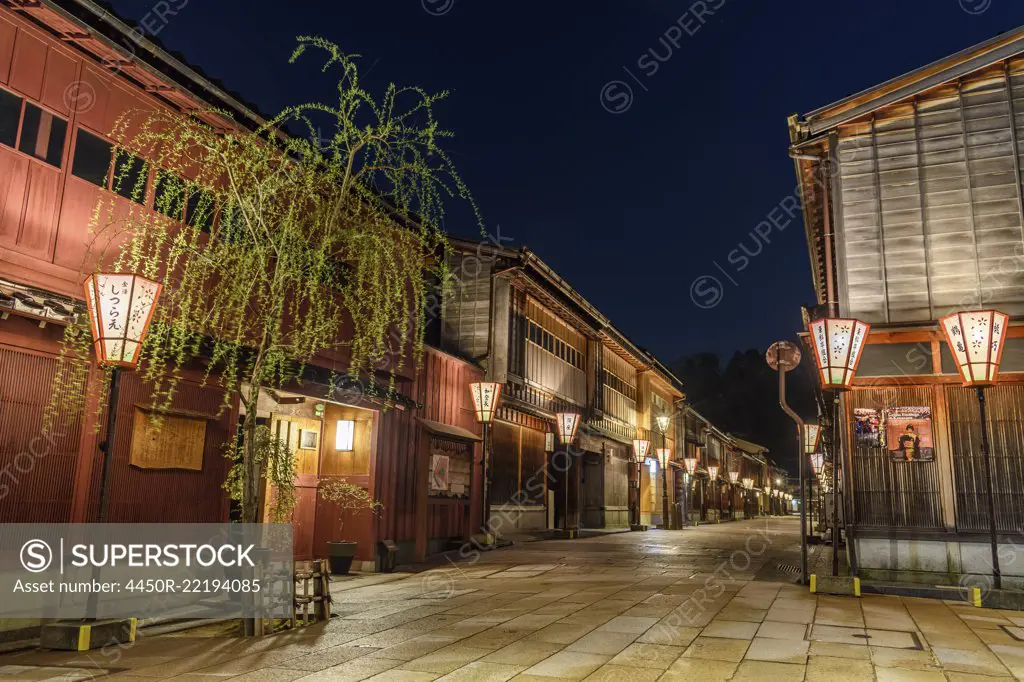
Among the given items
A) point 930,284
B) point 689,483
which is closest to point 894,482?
point 930,284

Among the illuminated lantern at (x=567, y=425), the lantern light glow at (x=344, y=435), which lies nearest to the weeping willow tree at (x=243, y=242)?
the lantern light glow at (x=344, y=435)

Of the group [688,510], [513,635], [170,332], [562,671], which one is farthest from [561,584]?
[688,510]

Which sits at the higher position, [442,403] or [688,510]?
[442,403]

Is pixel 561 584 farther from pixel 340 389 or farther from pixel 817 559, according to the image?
pixel 817 559

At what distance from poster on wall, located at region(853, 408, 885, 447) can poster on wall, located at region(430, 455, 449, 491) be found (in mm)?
9502

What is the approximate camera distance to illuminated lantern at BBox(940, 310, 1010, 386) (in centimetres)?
1119

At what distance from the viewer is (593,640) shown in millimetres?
8094

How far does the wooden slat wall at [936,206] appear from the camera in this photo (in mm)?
13742

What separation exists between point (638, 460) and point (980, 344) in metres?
20.4

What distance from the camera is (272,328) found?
909cm

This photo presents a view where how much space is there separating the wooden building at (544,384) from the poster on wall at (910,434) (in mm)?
10864

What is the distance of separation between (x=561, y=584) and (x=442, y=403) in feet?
22.5

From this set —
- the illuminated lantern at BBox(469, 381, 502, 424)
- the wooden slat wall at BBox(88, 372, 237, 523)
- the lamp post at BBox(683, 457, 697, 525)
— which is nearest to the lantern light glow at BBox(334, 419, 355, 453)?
the illuminated lantern at BBox(469, 381, 502, 424)

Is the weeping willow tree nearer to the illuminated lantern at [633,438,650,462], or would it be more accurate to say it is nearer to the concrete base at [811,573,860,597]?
the concrete base at [811,573,860,597]
